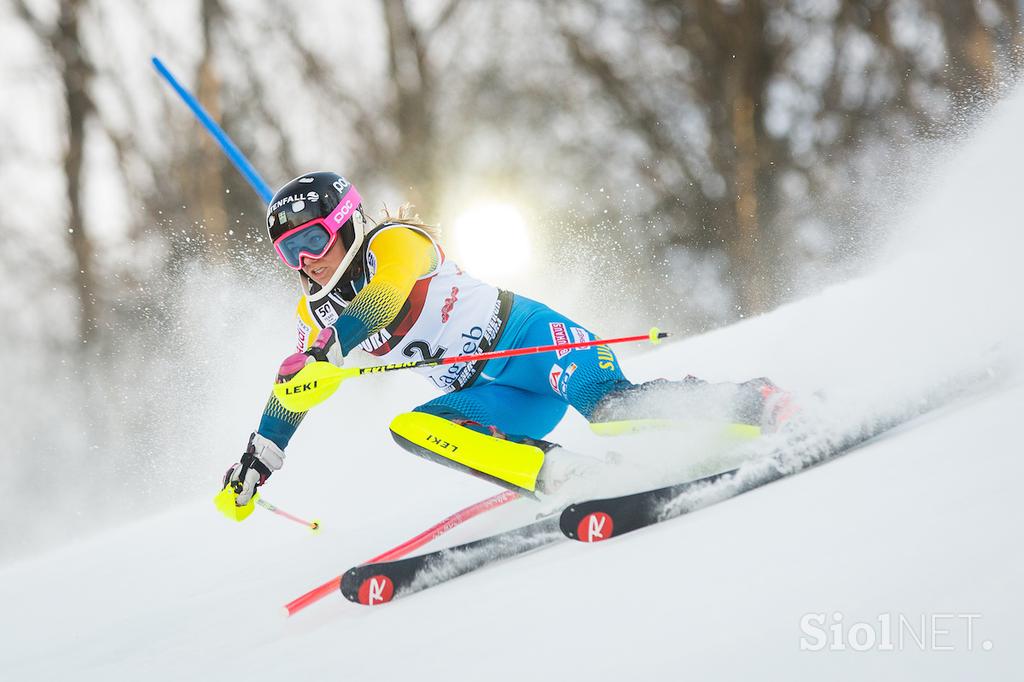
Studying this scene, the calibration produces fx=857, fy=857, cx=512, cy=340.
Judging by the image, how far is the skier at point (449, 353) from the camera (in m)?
2.23

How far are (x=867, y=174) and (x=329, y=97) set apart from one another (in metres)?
7.29

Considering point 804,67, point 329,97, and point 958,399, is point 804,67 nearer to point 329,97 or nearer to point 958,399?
point 329,97

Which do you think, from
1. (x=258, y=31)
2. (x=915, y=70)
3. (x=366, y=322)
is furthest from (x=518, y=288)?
(x=366, y=322)

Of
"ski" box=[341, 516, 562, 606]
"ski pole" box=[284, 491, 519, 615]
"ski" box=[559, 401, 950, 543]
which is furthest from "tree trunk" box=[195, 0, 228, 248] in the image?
"ski" box=[559, 401, 950, 543]

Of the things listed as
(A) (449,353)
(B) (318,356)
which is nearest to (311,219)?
(B) (318,356)

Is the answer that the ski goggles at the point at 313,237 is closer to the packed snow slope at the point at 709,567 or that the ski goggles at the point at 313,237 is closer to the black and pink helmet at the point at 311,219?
the black and pink helmet at the point at 311,219

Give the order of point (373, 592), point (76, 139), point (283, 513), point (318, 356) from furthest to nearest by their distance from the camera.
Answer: point (76, 139) < point (283, 513) < point (318, 356) < point (373, 592)

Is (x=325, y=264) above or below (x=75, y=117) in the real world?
below

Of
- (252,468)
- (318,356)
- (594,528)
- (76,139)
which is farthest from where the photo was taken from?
(76,139)

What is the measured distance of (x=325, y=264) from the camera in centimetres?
250

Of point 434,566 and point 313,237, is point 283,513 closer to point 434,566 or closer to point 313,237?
point 434,566

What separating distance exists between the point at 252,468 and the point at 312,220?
0.71 meters

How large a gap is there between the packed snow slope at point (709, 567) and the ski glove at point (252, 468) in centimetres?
35

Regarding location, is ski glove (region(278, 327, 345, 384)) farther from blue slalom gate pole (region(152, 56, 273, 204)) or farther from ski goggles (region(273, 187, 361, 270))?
blue slalom gate pole (region(152, 56, 273, 204))
